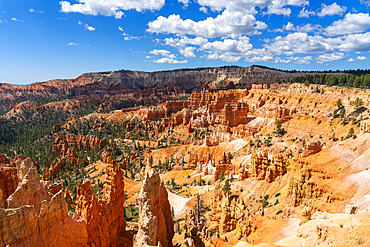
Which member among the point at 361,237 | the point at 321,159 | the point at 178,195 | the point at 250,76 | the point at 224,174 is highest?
the point at 250,76

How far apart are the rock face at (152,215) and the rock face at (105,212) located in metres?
4.42

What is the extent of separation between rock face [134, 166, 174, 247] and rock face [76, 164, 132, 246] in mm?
4424

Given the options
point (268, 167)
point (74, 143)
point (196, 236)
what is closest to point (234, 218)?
point (196, 236)

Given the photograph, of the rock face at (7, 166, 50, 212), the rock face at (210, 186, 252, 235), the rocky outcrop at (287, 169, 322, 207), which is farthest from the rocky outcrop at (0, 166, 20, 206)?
the rocky outcrop at (287, 169, 322, 207)

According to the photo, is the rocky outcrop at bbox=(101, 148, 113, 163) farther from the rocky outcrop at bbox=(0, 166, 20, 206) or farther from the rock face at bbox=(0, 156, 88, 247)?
the rock face at bbox=(0, 156, 88, 247)

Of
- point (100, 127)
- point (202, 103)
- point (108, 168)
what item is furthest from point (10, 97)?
point (108, 168)

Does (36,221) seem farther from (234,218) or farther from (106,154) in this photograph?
Answer: (106,154)

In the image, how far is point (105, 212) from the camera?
20141 millimetres

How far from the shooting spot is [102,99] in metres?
178

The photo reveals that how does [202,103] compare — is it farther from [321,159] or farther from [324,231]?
[324,231]

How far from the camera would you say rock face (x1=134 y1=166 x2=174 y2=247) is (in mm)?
13430

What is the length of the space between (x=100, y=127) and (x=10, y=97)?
14076 centimetres

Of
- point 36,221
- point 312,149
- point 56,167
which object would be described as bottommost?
point 56,167

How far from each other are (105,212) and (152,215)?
24.4ft
